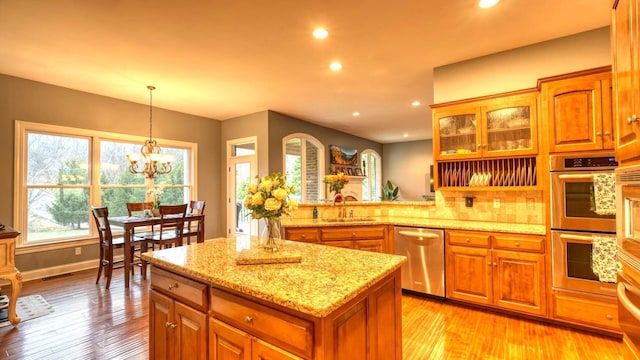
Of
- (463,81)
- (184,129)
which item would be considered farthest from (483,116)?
(184,129)

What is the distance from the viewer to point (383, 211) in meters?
4.11

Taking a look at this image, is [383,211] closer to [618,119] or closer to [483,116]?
[483,116]

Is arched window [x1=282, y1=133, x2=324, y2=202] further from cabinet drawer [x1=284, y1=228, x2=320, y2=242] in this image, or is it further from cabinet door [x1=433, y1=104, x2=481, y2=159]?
cabinet door [x1=433, y1=104, x2=481, y2=159]

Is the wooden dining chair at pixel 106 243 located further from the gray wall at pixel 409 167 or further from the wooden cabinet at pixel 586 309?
the gray wall at pixel 409 167

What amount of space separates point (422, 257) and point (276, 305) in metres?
2.50

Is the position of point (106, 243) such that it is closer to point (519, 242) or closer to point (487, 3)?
point (519, 242)

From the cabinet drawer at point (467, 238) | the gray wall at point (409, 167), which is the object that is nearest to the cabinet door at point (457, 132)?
the cabinet drawer at point (467, 238)

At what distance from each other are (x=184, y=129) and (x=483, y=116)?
17.1ft

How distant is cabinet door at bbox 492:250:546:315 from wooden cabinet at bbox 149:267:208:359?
2.71 m

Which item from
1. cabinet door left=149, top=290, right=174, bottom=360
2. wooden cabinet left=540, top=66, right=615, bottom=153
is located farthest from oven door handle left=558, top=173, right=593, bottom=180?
cabinet door left=149, top=290, right=174, bottom=360

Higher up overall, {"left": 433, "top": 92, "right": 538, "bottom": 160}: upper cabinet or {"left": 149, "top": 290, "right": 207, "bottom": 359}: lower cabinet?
{"left": 433, "top": 92, "right": 538, "bottom": 160}: upper cabinet

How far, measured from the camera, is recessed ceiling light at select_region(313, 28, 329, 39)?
278cm

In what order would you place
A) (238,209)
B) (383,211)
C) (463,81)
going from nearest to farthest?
1. (463,81)
2. (383,211)
3. (238,209)

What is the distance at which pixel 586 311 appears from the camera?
97.8 inches
